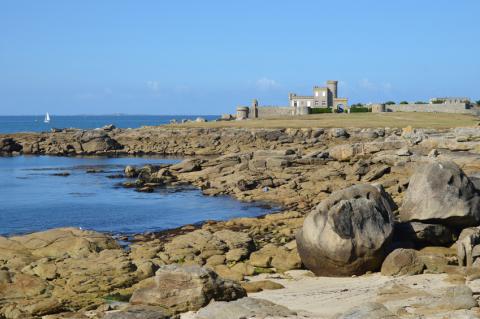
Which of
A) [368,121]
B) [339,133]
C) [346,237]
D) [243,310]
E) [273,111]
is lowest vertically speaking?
[243,310]

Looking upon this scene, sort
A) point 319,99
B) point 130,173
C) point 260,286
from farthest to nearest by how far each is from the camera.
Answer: point 319,99, point 130,173, point 260,286

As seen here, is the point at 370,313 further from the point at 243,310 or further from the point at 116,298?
the point at 116,298

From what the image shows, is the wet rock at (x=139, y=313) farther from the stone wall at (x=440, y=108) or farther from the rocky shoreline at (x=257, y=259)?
the stone wall at (x=440, y=108)

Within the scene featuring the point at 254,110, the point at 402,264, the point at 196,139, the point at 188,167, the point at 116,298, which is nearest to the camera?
the point at 116,298

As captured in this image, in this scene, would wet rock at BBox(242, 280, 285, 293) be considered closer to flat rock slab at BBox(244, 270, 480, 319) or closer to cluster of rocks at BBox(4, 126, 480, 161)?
flat rock slab at BBox(244, 270, 480, 319)

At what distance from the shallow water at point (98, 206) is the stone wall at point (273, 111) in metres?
54.5

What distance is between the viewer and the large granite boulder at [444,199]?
22.3 metres

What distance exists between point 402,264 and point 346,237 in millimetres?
1747

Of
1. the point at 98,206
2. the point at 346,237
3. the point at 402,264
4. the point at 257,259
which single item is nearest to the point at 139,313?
the point at 346,237

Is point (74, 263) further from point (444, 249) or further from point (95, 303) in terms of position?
point (444, 249)

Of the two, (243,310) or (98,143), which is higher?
(98,143)

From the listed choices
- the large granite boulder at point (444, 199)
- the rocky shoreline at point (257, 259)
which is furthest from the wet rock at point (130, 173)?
the large granite boulder at point (444, 199)

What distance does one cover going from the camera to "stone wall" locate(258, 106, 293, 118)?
112m

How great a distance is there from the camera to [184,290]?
54.0ft
